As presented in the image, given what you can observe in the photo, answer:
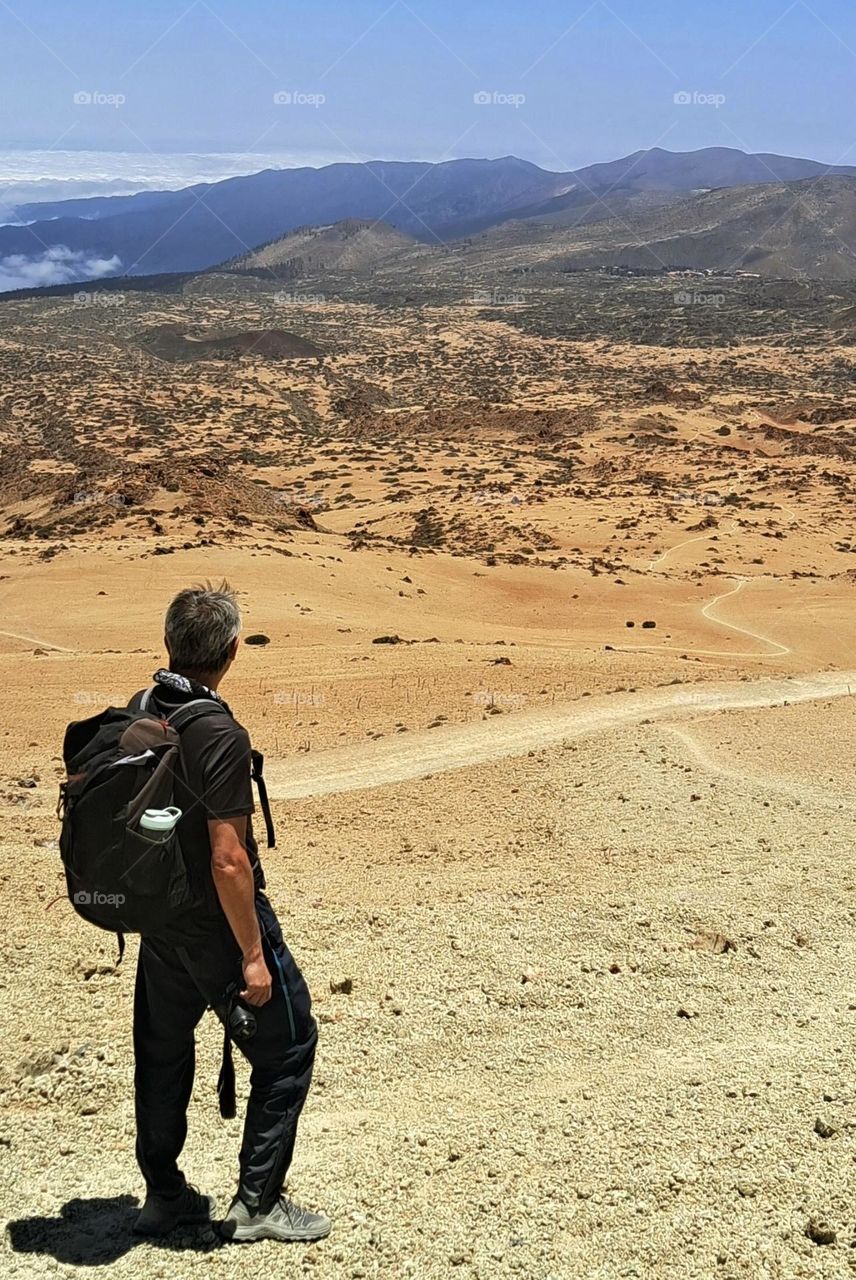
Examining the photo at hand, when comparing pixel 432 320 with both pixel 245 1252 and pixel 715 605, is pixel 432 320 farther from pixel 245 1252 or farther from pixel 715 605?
pixel 245 1252

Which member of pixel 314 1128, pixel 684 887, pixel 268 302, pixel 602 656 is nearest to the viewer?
pixel 314 1128

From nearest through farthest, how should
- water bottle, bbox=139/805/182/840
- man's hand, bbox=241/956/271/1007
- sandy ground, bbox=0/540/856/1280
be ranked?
1. water bottle, bbox=139/805/182/840
2. man's hand, bbox=241/956/271/1007
3. sandy ground, bbox=0/540/856/1280

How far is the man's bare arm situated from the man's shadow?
96 cm

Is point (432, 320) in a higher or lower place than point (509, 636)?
higher

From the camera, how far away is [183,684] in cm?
327

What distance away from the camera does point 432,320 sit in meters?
95.3

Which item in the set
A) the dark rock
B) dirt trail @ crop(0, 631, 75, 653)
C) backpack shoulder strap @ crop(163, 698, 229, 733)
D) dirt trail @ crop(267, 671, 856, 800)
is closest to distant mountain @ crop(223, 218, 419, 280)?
dirt trail @ crop(0, 631, 75, 653)

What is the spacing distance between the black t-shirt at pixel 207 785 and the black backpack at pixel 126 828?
0.10 ft

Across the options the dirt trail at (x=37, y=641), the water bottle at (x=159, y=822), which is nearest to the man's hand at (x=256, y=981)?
the water bottle at (x=159, y=822)

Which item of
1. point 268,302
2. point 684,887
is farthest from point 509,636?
point 268,302

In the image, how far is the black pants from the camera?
340 centimetres

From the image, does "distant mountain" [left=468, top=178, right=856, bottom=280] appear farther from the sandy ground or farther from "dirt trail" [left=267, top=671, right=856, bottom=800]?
the sandy ground

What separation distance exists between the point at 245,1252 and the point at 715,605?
19943mm

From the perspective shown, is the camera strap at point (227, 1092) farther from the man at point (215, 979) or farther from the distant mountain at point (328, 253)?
the distant mountain at point (328, 253)
